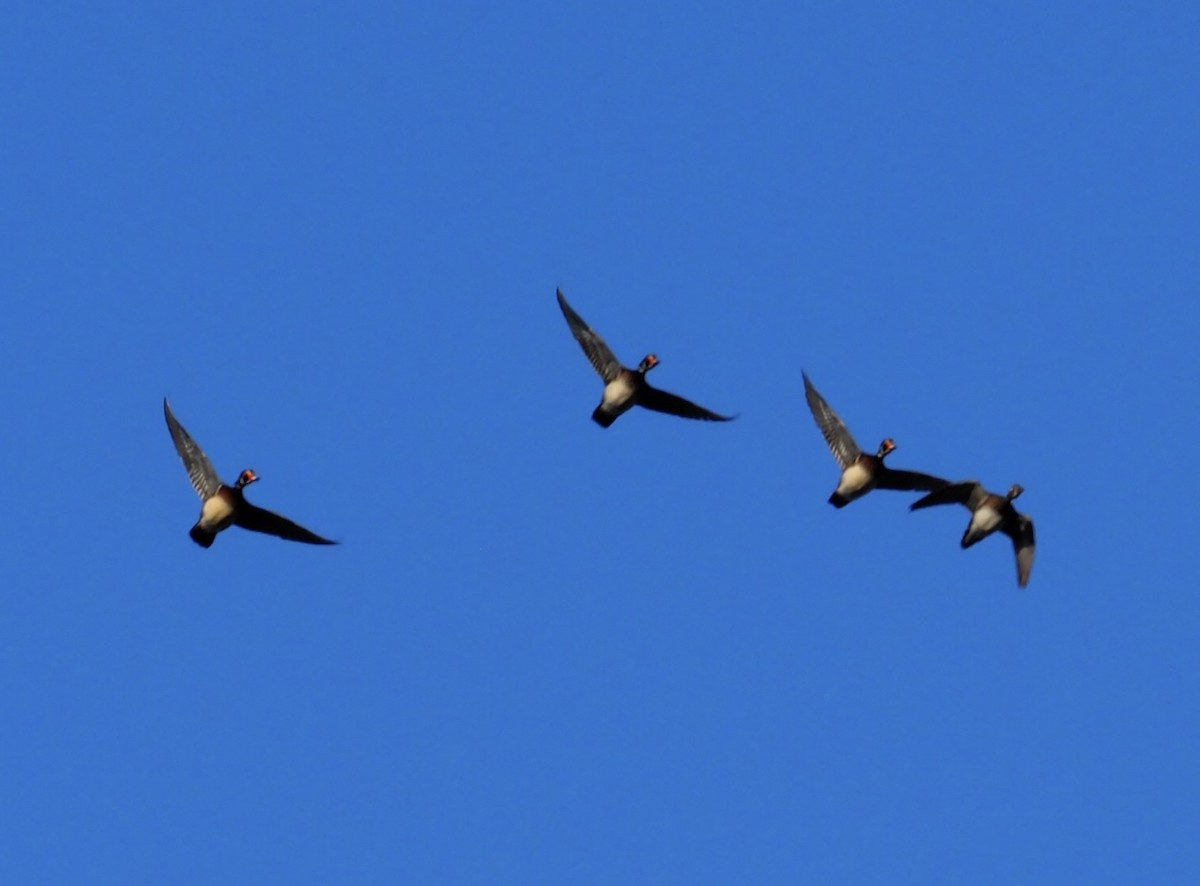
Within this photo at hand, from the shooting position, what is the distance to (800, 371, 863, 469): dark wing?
176 ft

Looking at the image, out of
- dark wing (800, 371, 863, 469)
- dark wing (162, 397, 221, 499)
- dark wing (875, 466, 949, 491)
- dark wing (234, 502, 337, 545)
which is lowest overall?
dark wing (875, 466, 949, 491)

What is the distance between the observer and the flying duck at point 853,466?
53.4 metres

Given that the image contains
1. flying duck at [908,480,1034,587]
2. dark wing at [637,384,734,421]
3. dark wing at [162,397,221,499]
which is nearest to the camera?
dark wing at [162,397,221,499]

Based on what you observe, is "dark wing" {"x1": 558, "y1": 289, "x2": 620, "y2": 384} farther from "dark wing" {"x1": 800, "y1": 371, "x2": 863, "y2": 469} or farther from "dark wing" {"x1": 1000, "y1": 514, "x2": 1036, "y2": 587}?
"dark wing" {"x1": 1000, "y1": 514, "x2": 1036, "y2": 587}

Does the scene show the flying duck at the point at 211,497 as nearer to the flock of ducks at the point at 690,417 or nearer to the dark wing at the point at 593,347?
the flock of ducks at the point at 690,417

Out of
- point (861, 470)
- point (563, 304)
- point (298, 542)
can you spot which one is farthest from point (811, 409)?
point (298, 542)

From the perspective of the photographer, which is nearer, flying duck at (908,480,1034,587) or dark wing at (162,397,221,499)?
dark wing at (162,397,221,499)

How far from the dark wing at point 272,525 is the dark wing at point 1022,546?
15.1m

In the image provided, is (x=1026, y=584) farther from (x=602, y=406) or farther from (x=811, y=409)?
(x=602, y=406)

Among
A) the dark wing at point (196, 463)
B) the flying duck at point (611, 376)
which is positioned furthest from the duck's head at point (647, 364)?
the dark wing at point (196, 463)

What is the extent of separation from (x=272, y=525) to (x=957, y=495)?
1501 centimetres

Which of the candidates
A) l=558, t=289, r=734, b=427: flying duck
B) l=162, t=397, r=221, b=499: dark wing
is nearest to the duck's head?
l=558, t=289, r=734, b=427: flying duck

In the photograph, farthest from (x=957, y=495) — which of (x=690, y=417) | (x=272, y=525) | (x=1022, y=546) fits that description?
(x=272, y=525)

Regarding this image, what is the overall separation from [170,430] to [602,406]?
9.73 metres
